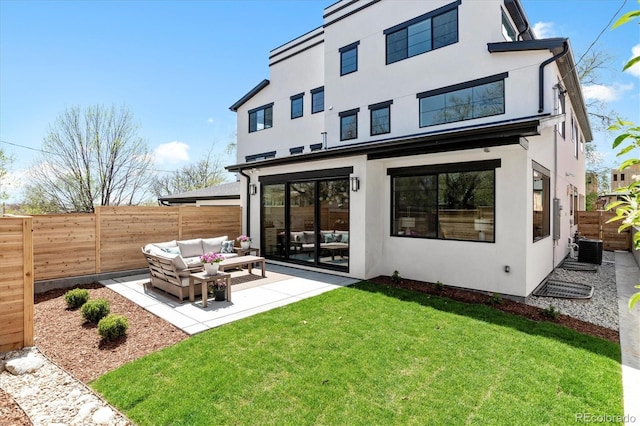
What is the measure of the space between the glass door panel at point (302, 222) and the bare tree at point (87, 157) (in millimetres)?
14519

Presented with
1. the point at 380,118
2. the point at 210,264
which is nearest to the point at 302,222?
the point at 210,264

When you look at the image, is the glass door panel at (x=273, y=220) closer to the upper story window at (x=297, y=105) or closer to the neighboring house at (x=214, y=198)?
the neighboring house at (x=214, y=198)

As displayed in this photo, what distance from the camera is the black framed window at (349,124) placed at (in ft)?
42.7

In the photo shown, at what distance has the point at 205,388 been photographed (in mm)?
3602

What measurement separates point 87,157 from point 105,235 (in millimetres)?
13586

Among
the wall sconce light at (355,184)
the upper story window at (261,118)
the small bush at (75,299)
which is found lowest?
the small bush at (75,299)

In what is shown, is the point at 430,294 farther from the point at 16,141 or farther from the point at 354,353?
the point at 16,141

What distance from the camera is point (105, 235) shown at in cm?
877

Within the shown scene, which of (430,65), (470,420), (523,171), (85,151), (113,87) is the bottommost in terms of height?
(470,420)

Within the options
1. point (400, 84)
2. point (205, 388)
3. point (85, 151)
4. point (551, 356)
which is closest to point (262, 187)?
point (400, 84)

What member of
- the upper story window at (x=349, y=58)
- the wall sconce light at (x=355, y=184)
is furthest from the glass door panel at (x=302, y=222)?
the upper story window at (x=349, y=58)

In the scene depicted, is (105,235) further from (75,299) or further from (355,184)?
(355,184)

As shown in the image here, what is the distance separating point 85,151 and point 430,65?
1943 cm

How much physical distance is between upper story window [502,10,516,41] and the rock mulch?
12.9m
